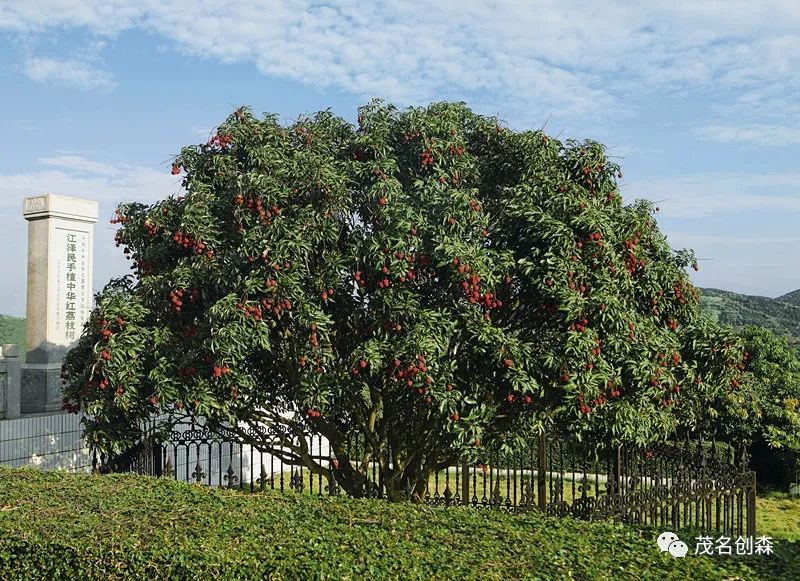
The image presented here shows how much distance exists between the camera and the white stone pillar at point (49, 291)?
49.0 ft

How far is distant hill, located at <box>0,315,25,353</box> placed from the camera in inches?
1522

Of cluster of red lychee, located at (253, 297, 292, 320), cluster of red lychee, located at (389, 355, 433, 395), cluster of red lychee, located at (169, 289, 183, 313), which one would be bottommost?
cluster of red lychee, located at (389, 355, 433, 395)

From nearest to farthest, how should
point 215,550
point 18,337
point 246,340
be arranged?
point 215,550 → point 246,340 → point 18,337

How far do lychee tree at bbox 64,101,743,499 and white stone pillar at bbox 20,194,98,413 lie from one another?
5.59m

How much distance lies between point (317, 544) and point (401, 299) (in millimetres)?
3266

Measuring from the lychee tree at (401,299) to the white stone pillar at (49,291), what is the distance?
5593 millimetres

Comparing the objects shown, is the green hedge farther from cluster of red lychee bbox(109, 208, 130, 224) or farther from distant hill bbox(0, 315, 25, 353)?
distant hill bbox(0, 315, 25, 353)

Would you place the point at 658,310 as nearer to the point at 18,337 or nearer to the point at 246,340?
the point at 246,340

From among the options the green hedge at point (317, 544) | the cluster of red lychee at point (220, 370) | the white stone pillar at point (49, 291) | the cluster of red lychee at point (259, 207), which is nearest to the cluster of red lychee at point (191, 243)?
the cluster of red lychee at point (259, 207)

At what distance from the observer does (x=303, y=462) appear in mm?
10188

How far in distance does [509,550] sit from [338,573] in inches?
50.7

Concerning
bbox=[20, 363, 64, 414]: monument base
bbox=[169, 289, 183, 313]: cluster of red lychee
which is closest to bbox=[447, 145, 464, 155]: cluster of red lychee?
bbox=[169, 289, 183, 313]: cluster of red lychee

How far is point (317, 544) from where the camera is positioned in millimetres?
5543

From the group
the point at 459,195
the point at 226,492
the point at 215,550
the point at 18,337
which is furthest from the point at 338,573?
the point at 18,337
